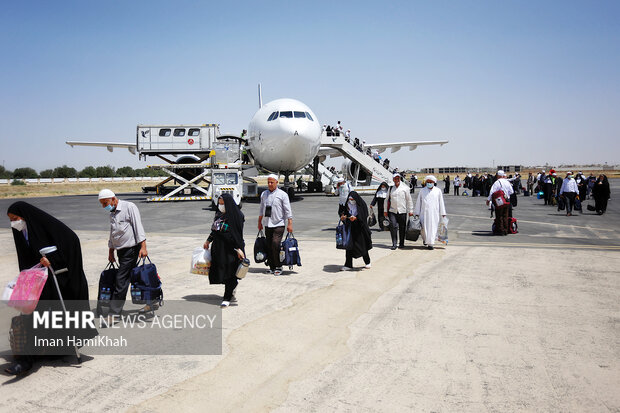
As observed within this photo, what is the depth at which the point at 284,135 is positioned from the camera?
23.0m

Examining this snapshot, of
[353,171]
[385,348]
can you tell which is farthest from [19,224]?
[353,171]

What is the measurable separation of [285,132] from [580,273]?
16751 millimetres

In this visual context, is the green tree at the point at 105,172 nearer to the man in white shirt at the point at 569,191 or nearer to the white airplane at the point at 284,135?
the white airplane at the point at 284,135

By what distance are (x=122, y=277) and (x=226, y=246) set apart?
1.37 meters

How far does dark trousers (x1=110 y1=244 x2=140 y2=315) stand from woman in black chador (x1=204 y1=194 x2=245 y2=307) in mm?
1034

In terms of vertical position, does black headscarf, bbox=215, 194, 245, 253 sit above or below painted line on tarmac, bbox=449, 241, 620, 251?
above

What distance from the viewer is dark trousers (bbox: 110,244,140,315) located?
550cm

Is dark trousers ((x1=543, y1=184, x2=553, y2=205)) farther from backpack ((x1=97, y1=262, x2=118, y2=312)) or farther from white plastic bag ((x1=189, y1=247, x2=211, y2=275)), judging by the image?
backpack ((x1=97, y1=262, x2=118, y2=312))

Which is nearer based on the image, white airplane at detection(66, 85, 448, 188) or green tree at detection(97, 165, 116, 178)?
white airplane at detection(66, 85, 448, 188)

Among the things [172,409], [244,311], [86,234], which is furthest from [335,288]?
[86,234]

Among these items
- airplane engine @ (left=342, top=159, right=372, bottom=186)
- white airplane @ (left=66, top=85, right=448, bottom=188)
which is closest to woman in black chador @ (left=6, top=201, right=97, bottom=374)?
white airplane @ (left=66, top=85, right=448, bottom=188)

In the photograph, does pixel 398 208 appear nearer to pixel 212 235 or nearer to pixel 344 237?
pixel 344 237

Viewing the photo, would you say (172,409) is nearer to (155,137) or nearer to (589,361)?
(589,361)

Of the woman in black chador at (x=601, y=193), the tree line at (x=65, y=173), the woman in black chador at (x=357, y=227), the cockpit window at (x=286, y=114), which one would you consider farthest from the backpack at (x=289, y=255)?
the tree line at (x=65, y=173)
